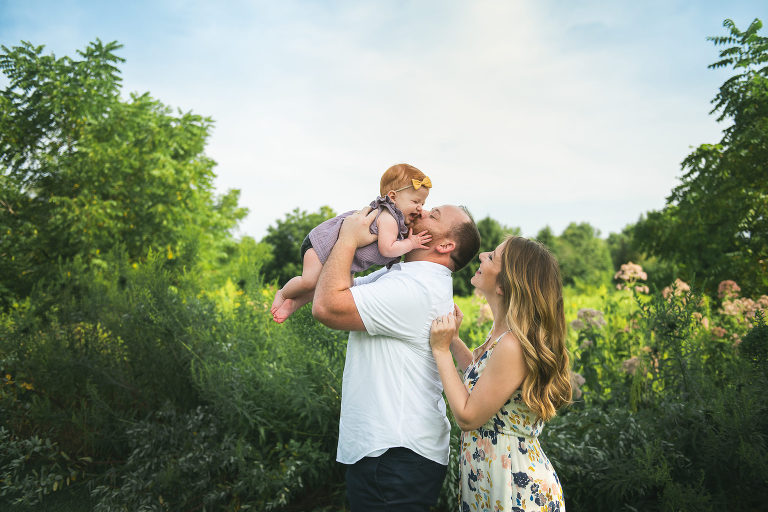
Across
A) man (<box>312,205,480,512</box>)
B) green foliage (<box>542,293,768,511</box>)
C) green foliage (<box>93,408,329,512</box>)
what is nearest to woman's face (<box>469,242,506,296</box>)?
man (<box>312,205,480,512</box>)

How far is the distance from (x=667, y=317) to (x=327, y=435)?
2531mm

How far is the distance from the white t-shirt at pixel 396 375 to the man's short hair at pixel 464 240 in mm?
210

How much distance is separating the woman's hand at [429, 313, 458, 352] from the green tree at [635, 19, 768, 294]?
4447mm

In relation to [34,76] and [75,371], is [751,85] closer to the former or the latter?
[75,371]

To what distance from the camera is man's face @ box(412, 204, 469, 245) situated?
2.11 m

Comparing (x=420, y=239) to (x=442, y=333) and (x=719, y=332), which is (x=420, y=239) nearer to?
(x=442, y=333)

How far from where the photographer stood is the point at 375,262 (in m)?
2.16

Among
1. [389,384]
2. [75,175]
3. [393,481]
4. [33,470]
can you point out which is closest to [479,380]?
[389,384]

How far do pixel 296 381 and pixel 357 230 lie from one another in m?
1.95

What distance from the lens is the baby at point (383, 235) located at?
6.89ft

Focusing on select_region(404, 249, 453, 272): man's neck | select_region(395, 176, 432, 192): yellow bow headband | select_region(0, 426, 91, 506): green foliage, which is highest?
select_region(395, 176, 432, 192): yellow bow headband

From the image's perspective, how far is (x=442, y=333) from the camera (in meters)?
1.85

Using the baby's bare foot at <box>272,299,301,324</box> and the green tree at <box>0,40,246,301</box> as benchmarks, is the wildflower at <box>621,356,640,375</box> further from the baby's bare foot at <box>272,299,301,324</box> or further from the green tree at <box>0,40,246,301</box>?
the green tree at <box>0,40,246,301</box>

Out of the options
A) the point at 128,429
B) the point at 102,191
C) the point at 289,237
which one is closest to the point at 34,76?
the point at 102,191
